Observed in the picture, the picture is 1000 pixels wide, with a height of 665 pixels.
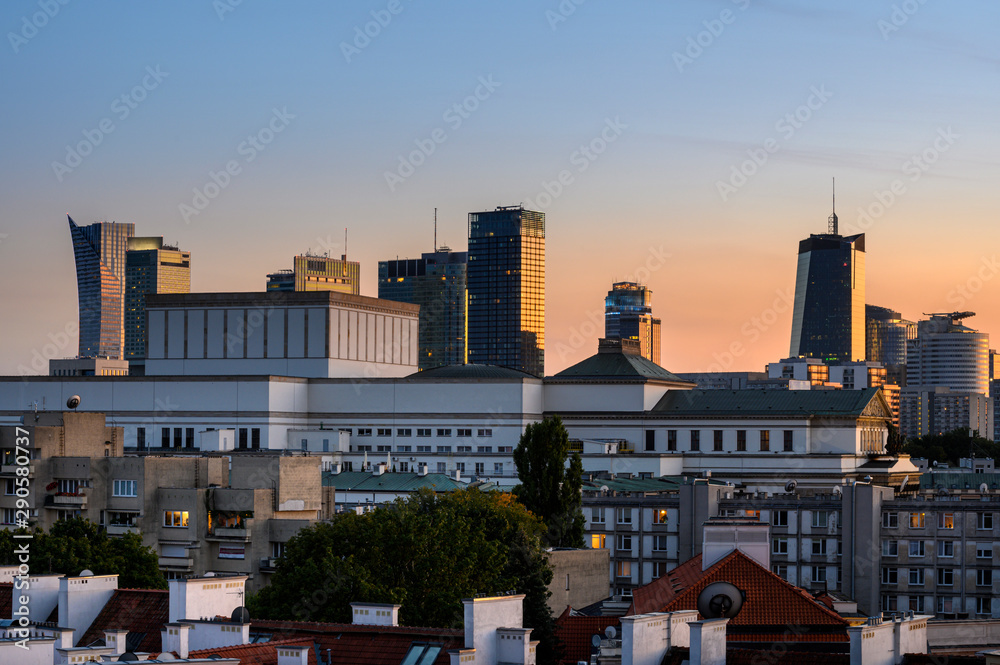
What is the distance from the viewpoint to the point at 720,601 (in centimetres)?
5247

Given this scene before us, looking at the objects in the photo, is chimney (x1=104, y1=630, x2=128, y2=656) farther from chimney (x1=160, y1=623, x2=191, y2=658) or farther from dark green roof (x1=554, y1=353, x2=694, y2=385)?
dark green roof (x1=554, y1=353, x2=694, y2=385)

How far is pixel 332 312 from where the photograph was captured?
612 feet

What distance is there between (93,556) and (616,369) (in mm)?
105444

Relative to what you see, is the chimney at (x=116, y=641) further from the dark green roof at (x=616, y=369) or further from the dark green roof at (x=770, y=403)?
the dark green roof at (x=616, y=369)

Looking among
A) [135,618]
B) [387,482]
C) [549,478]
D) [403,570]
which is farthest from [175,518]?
[387,482]

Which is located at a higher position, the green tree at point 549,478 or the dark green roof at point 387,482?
the green tree at point 549,478

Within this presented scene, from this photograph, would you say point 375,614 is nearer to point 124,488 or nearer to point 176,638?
point 176,638

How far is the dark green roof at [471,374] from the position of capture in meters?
173

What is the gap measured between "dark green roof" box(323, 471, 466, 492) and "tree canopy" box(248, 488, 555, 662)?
56.4 m

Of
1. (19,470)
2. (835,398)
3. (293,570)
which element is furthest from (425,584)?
(835,398)

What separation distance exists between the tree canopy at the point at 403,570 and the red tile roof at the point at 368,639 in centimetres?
1381

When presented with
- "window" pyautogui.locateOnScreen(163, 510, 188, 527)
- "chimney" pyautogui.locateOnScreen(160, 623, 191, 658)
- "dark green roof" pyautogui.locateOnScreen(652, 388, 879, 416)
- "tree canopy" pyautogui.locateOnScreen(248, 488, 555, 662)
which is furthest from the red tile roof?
"dark green roof" pyautogui.locateOnScreen(652, 388, 879, 416)

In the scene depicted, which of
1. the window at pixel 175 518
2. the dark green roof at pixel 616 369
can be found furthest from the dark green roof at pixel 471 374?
the window at pixel 175 518

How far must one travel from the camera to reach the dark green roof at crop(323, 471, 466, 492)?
438 feet
